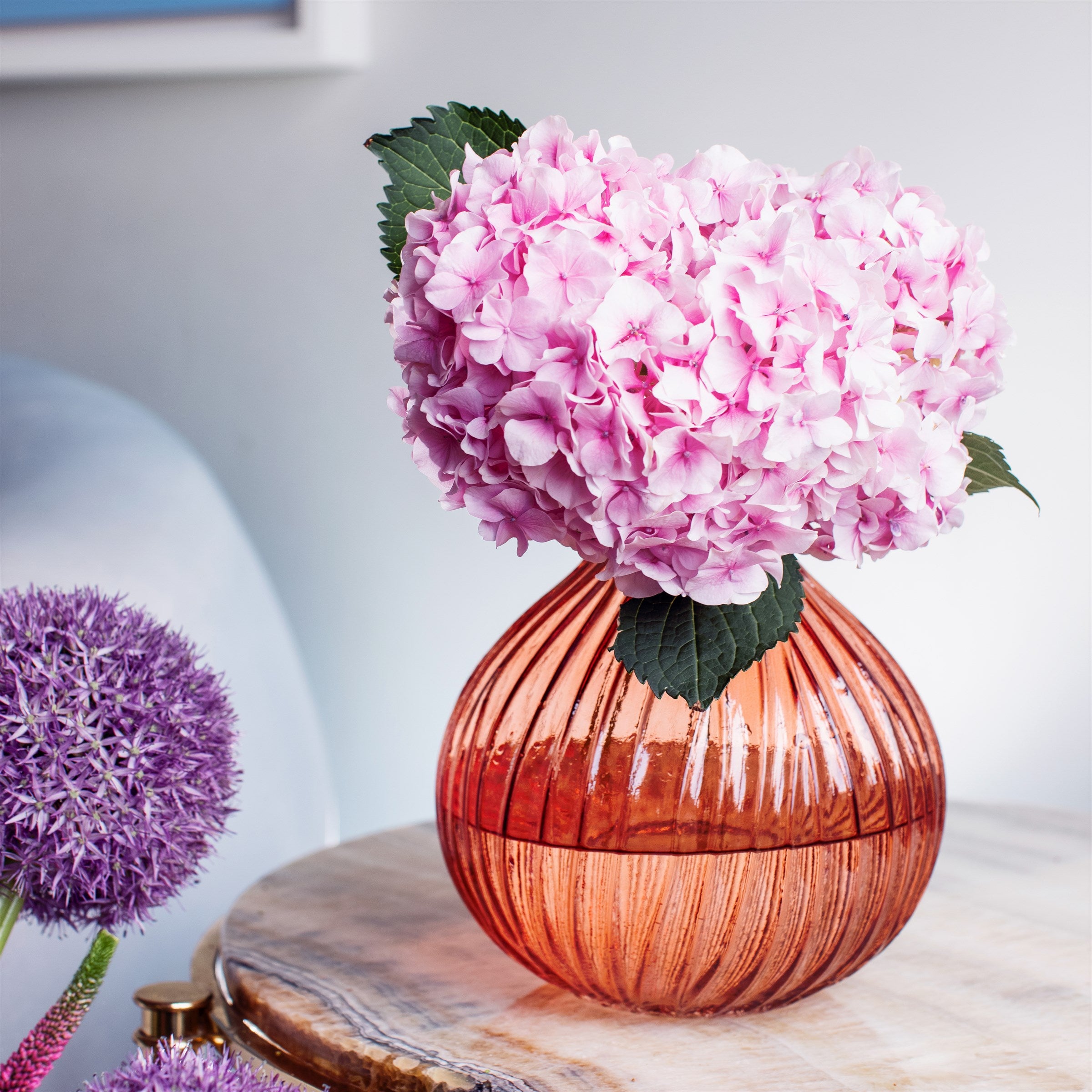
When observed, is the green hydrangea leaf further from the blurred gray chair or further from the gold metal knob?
the blurred gray chair

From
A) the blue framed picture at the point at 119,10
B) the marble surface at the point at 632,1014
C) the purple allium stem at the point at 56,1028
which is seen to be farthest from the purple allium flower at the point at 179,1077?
the blue framed picture at the point at 119,10

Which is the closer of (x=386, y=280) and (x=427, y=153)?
(x=427, y=153)

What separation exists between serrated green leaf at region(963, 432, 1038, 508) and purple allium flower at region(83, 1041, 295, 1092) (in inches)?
13.8

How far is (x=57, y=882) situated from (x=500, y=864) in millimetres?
191

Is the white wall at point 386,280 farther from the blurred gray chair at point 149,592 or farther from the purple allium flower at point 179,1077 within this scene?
the purple allium flower at point 179,1077

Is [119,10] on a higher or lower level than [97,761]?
higher

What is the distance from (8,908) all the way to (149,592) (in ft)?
1.52

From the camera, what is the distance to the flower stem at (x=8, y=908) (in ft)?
1.24

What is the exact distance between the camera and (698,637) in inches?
Answer: 16.9

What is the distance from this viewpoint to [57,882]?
1.21 ft

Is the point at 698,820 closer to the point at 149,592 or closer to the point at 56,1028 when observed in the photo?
the point at 56,1028

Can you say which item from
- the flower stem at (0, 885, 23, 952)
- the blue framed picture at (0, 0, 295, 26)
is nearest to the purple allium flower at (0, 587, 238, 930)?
the flower stem at (0, 885, 23, 952)

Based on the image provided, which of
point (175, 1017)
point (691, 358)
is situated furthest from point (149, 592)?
point (691, 358)

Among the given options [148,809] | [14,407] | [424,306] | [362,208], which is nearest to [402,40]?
[362,208]
